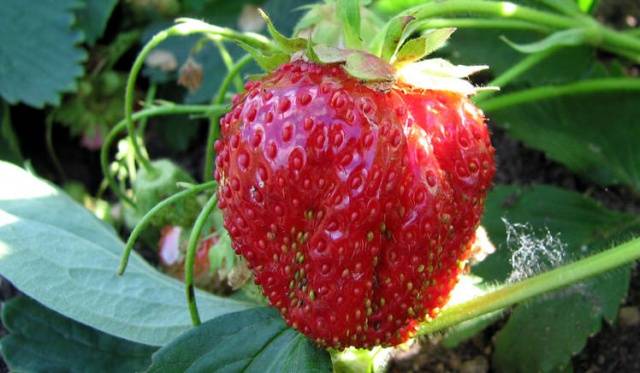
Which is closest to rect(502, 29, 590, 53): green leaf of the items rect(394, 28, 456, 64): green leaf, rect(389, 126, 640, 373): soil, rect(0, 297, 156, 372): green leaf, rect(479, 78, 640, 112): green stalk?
Result: rect(479, 78, 640, 112): green stalk

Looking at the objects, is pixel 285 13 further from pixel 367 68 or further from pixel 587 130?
pixel 367 68

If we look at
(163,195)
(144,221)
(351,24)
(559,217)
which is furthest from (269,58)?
(559,217)

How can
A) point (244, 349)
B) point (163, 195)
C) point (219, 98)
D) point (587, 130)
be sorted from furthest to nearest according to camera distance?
point (587, 130) → point (163, 195) → point (219, 98) → point (244, 349)

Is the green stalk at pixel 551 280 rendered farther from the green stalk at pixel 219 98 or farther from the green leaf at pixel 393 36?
the green stalk at pixel 219 98

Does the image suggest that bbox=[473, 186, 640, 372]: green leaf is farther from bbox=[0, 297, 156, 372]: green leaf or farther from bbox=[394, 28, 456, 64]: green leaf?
bbox=[0, 297, 156, 372]: green leaf

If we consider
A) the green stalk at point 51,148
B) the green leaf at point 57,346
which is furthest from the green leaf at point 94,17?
the green leaf at point 57,346

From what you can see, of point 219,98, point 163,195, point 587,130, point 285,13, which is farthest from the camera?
point 285,13
